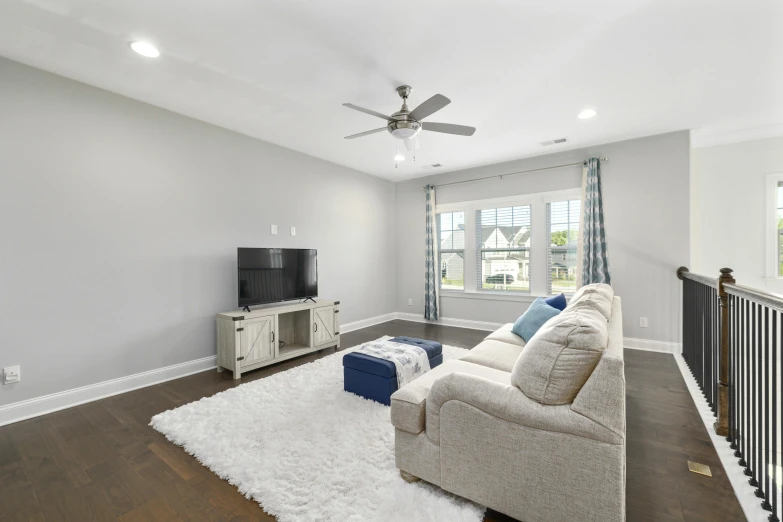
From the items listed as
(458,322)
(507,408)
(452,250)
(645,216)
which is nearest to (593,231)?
(645,216)

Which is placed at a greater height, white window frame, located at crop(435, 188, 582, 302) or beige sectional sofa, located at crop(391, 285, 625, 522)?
white window frame, located at crop(435, 188, 582, 302)

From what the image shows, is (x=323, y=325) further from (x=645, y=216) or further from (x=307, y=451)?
(x=645, y=216)

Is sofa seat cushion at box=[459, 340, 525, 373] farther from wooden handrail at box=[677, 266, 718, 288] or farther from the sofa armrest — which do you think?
wooden handrail at box=[677, 266, 718, 288]

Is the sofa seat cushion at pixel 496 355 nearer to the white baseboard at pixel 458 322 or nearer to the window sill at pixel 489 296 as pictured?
the window sill at pixel 489 296

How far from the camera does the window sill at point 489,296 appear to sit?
5259 millimetres

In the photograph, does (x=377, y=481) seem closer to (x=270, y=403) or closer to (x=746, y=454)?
(x=270, y=403)

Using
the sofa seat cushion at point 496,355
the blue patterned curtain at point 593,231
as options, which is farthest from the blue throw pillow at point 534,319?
the blue patterned curtain at point 593,231

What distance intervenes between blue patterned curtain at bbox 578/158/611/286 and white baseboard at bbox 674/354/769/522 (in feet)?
5.82

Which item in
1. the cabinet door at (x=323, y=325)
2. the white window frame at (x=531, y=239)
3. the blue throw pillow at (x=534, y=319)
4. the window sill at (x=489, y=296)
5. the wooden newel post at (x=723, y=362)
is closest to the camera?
the wooden newel post at (x=723, y=362)

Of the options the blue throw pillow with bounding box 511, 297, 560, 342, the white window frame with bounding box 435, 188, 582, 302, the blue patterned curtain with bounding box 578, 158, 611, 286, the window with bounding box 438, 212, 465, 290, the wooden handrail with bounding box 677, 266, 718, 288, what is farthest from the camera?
the window with bounding box 438, 212, 465, 290

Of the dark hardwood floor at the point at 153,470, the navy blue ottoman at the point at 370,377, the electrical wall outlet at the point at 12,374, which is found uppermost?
the electrical wall outlet at the point at 12,374

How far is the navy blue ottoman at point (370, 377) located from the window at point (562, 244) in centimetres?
341

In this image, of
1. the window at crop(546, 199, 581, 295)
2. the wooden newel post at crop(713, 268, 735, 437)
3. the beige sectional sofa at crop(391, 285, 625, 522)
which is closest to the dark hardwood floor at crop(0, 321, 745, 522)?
the wooden newel post at crop(713, 268, 735, 437)

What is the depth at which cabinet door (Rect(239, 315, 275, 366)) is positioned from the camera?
11.6ft
